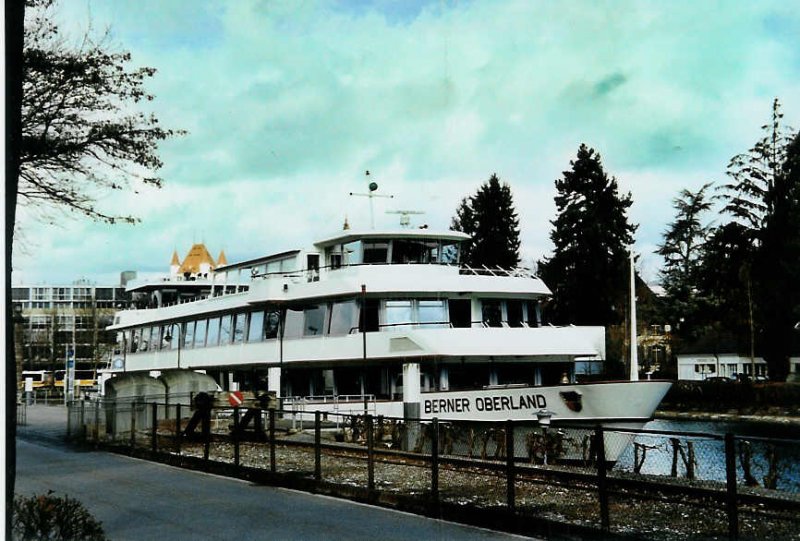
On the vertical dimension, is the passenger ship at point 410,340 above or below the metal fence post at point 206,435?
above

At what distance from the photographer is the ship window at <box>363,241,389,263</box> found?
2203 centimetres

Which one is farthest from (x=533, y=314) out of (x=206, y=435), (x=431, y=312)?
(x=206, y=435)

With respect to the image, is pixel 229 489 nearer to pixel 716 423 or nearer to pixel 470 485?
pixel 470 485

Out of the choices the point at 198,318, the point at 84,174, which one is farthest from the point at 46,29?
the point at 198,318

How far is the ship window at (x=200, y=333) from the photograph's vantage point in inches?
1089

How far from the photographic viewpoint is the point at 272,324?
79.8ft

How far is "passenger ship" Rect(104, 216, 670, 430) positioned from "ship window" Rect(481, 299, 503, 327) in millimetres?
27

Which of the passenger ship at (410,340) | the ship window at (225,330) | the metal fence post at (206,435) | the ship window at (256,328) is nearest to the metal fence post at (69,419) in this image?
the passenger ship at (410,340)

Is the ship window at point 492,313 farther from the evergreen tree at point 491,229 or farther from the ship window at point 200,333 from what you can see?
the evergreen tree at point 491,229

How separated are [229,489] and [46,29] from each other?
5.44 m

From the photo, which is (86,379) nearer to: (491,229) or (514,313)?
(491,229)

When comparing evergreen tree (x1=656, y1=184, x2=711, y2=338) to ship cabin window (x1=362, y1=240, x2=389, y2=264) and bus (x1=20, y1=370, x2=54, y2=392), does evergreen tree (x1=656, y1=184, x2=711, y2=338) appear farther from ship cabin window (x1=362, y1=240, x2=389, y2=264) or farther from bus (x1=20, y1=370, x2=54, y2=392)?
bus (x1=20, y1=370, x2=54, y2=392)

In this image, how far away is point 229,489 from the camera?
11250 mm

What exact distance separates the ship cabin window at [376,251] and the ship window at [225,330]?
5888 millimetres
